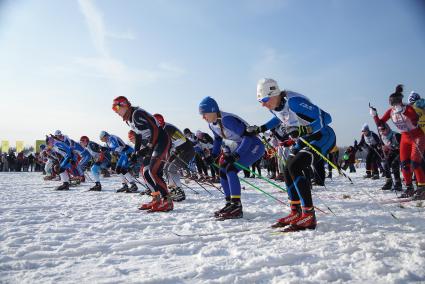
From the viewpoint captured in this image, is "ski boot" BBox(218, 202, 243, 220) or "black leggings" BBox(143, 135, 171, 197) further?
"black leggings" BBox(143, 135, 171, 197)

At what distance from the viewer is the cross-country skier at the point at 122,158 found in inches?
385

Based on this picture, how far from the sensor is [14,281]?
249cm

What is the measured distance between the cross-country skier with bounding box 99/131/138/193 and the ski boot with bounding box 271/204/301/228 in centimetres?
644

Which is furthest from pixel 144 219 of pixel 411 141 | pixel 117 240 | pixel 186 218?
pixel 411 141

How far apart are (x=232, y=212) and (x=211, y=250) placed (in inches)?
74.1

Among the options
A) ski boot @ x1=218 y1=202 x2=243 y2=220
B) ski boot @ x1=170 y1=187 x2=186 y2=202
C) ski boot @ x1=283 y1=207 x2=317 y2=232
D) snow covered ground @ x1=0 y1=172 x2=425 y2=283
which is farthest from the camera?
ski boot @ x1=170 y1=187 x2=186 y2=202

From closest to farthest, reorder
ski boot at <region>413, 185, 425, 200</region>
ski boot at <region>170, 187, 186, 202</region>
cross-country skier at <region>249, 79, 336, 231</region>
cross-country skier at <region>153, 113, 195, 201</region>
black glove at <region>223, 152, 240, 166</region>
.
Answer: cross-country skier at <region>249, 79, 336, 231</region> < black glove at <region>223, 152, 240, 166</region> < ski boot at <region>413, 185, 425, 200</region> < ski boot at <region>170, 187, 186, 202</region> < cross-country skier at <region>153, 113, 195, 201</region>

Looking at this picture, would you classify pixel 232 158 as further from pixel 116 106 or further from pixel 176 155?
pixel 176 155

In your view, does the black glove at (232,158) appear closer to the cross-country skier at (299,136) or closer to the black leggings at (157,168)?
the cross-country skier at (299,136)

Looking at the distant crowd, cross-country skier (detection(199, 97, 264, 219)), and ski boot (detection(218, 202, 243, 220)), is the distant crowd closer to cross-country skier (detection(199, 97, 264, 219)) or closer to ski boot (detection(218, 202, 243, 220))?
cross-country skier (detection(199, 97, 264, 219))

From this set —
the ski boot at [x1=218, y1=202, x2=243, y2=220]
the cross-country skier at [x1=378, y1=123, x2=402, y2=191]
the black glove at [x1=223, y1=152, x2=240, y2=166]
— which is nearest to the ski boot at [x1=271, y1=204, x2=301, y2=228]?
Result: the ski boot at [x1=218, y1=202, x2=243, y2=220]

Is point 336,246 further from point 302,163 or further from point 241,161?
point 241,161

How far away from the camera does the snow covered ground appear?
252 cm

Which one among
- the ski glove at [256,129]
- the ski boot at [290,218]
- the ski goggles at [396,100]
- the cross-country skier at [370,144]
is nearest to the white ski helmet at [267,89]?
the ski glove at [256,129]
